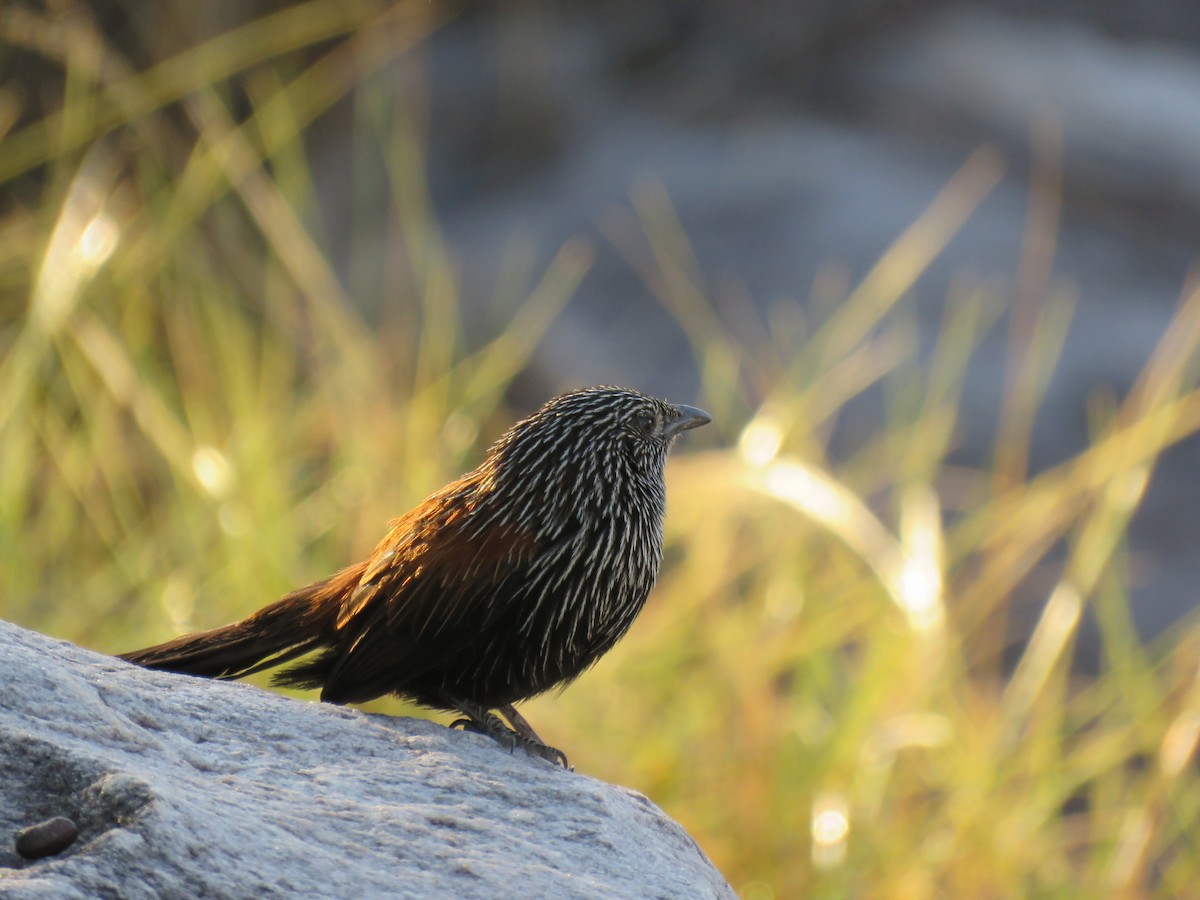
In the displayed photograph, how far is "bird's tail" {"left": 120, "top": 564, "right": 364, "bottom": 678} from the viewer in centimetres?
309

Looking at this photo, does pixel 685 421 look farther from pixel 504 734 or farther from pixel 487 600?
pixel 504 734

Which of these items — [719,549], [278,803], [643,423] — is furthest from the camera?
[719,549]

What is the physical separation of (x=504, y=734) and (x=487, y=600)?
29cm

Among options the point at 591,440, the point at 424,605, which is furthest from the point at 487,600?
the point at 591,440

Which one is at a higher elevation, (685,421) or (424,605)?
(685,421)

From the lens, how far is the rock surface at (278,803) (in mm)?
1957

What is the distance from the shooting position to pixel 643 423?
350 centimetres

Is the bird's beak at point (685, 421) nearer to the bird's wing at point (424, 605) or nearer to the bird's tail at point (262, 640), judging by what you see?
the bird's wing at point (424, 605)

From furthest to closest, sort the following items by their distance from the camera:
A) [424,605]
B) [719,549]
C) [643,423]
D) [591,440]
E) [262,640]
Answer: [719,549]
[643,423]
[591,440]
[262,640]
[424,605]

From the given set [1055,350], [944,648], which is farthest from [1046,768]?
[1055,350]

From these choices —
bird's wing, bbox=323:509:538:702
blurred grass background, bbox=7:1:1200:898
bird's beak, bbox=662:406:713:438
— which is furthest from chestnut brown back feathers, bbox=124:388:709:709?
blurred grass background, bbox=7:1:1200:898

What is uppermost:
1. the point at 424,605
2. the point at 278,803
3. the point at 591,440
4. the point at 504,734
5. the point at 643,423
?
the point at 643,423

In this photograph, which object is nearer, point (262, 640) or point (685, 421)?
point (262, 640)

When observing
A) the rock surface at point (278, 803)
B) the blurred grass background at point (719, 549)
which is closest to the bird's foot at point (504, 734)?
the rock surface at point (278, 803)
